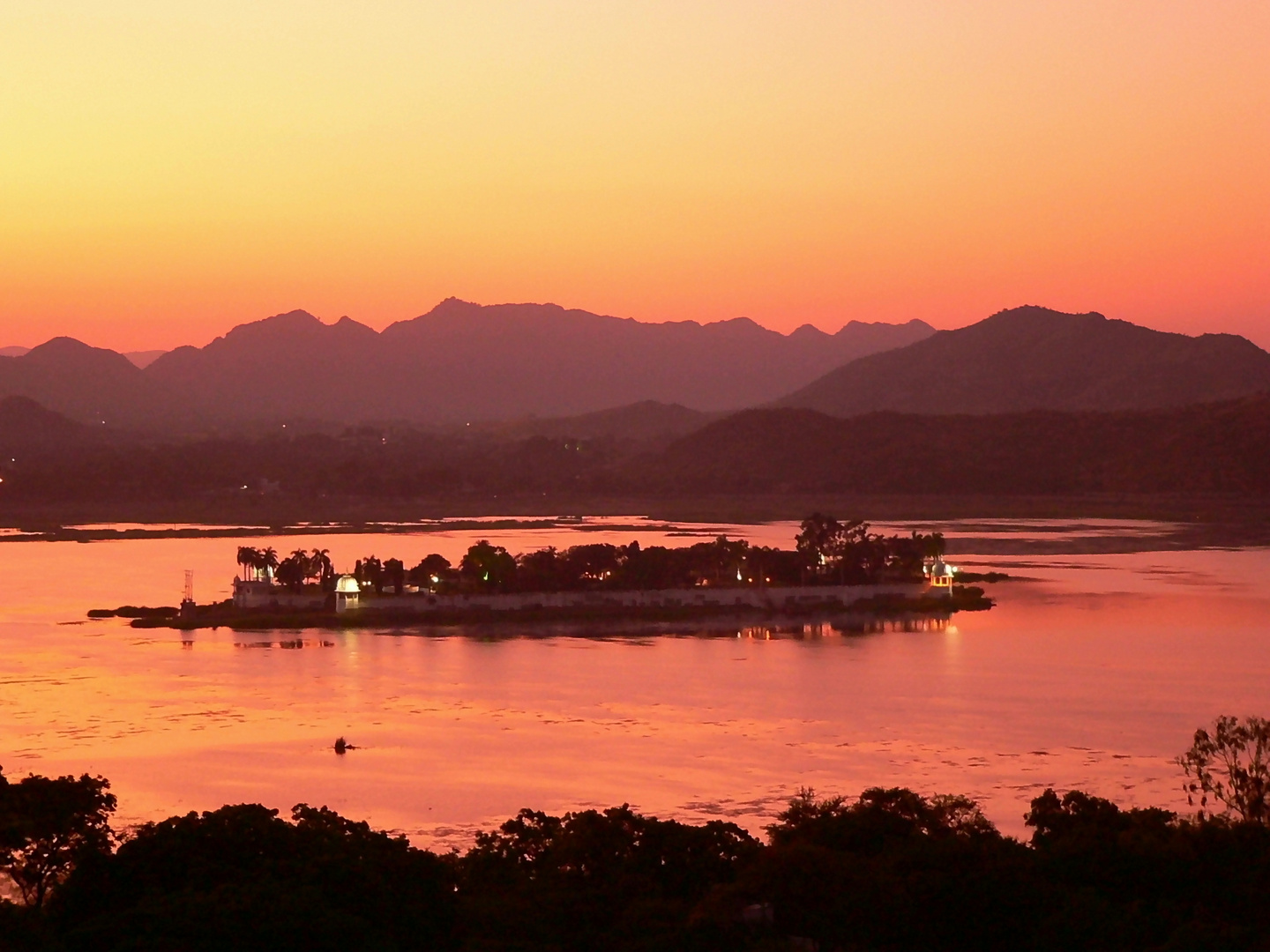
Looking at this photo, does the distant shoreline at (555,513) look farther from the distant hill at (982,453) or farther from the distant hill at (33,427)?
the distant hill at (33,427)

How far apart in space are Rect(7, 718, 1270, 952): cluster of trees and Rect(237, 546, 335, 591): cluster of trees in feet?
84.5

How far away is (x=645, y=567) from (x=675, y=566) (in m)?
1.10

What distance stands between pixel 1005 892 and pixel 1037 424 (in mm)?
99193

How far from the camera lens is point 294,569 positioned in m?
38.0

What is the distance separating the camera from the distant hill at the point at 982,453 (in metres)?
93.1

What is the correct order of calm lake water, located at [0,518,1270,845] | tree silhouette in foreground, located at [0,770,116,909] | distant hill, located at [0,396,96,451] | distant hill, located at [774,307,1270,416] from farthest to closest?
distant hill, located at [774,307,1270,416] → distant hill, located at [0,396,96,451] → calm lake water, located at [0,518,1270,845] → tree silhouette in foreground, located at [0,770,116,909]

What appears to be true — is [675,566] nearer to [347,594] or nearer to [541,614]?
[541,614]

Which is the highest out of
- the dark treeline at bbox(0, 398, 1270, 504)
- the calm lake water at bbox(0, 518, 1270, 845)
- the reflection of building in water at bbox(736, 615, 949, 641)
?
the dark treeline at bbox(0, 398, 1270, 504)

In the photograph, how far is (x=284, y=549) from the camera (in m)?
53.4

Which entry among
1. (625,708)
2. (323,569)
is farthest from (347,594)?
(625,708)

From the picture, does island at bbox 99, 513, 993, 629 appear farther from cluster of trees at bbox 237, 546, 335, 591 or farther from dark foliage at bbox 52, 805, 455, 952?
dark foliage at bbox 52, 805, 455, 952

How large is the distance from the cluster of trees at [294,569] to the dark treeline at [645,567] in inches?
0.8

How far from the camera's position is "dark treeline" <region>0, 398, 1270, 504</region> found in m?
92.4

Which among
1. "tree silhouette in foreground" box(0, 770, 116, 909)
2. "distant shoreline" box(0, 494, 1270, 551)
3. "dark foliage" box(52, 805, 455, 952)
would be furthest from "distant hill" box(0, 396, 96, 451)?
"dark foliage" box(52, 805, 455, 952)
